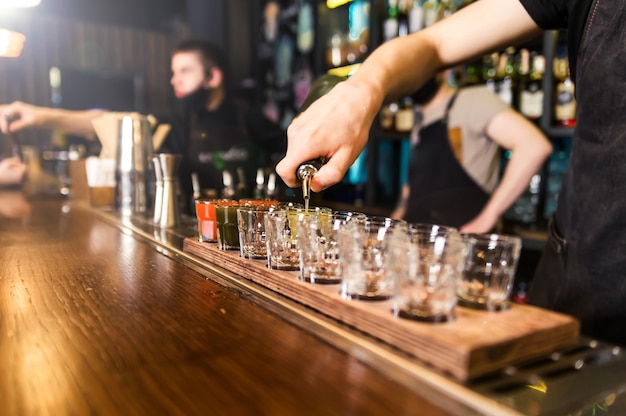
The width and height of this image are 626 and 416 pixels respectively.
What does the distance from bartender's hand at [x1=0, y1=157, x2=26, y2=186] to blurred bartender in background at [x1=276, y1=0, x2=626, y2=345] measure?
10.3ft

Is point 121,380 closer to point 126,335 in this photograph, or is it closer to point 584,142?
point 126,335

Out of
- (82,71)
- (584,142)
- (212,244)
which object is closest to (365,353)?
(212,244)

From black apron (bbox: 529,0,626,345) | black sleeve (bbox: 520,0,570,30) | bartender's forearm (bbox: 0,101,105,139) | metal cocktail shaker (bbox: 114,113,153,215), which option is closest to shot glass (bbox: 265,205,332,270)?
black apron (bbox: 529,0,626,345)

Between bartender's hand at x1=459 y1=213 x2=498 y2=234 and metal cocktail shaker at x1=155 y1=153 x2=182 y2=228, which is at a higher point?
metal cocktail shaker at x1=155 y1=153 x2=182 y2=228

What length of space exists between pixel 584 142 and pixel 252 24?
4581 mm

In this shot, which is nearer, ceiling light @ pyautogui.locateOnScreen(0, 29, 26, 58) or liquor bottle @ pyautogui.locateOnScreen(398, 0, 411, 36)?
liquor bottle @ pyautogui.locateOnScreen(398, 0, 411, 36)

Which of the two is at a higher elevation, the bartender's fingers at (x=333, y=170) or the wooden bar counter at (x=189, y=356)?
the bartender's fingers at (x=333, y=170)

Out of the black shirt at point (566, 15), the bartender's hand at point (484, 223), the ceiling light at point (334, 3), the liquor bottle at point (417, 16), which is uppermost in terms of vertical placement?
the ceiling light at point (334, 3)

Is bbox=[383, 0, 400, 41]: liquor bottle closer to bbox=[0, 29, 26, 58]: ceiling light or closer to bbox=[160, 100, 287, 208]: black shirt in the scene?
bbox=[160, 100, 287, 208]: black shirt

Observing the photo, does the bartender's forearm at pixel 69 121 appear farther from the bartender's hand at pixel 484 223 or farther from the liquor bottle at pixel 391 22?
the bartender's hand at pixel 484 223

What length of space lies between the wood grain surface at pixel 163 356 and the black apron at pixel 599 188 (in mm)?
837

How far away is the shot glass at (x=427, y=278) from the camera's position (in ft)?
2.16

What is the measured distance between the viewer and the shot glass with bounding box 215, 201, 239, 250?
1133 millimetres

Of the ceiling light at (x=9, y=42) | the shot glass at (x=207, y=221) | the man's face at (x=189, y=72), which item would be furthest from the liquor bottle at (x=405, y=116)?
the ceiling light at (x=9, y=42)
